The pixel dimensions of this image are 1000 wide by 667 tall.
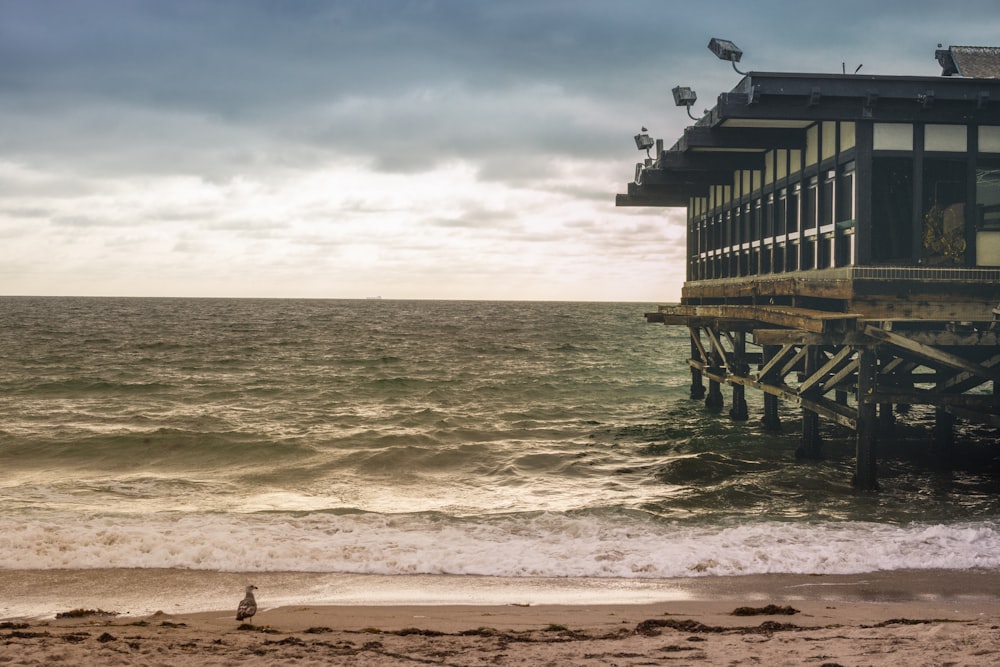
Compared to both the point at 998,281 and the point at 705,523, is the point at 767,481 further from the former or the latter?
the point at 998,281

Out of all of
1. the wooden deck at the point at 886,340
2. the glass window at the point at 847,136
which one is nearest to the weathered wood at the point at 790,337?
the wooden deck at the point at 886,340

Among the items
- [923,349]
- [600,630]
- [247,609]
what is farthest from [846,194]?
[247,609]

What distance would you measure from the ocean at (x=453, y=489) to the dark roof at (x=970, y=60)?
8.06 metres

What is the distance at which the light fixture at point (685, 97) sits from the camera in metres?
17.0

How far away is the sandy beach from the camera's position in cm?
618

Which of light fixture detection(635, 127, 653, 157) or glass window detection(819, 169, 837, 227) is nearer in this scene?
glass window detection(819, 169, 837, 227)

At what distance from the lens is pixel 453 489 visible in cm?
1547

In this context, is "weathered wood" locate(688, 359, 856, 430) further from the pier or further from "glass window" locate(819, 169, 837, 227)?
"glass window" locate(819, 169, 837, 227)

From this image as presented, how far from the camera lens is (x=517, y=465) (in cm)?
1780

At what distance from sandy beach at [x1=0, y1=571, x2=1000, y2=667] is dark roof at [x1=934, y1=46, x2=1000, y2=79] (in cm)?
1123

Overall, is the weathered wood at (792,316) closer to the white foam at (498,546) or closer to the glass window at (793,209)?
the glass window at (793,209)

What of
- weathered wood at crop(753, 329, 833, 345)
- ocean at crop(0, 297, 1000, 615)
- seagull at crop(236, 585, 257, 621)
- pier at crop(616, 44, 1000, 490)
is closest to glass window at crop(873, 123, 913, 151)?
pier at crop(616, 44, 1000, 490)

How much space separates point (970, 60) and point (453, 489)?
45.7ft

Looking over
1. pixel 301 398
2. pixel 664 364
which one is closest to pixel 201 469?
pixel 301 398
